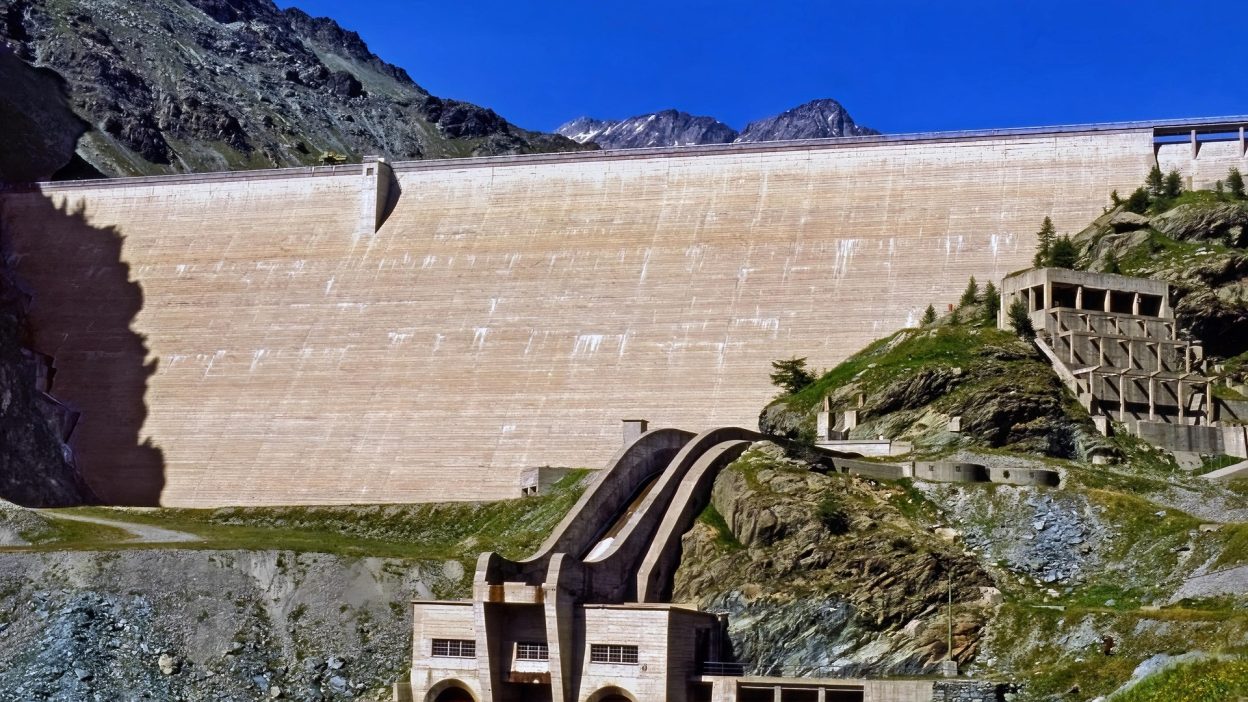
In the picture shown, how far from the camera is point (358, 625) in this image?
46062 mm

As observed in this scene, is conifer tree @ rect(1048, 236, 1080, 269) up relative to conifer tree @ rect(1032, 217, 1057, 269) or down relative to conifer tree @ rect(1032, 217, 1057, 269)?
down

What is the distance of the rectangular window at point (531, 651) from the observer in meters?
42.7

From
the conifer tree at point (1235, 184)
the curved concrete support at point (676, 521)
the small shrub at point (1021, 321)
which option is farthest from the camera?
the conifer tree at point (1235, 184)

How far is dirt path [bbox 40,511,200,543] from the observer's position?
52.9 metres

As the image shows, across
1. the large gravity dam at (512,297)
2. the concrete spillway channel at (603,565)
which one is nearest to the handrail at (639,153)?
the large gravity dam at (512,297)

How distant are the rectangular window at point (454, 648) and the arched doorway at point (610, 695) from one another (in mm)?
3347

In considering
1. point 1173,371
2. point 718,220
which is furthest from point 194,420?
point 1173,371

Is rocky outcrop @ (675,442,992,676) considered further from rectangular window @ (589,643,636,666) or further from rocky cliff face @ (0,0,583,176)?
rocky cliff face @ (0,0,583,176)

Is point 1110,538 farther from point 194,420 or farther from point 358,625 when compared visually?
point 194,420

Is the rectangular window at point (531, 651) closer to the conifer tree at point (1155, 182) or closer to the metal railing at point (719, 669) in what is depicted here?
the metal railing at point (719, 669)

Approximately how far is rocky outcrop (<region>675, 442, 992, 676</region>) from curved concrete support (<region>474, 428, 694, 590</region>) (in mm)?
2753

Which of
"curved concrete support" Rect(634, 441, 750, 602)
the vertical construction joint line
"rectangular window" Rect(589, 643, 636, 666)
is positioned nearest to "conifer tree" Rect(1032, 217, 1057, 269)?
"curved concrete support" Rect(634, 441, 750, 602)

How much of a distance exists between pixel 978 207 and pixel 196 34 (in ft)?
303

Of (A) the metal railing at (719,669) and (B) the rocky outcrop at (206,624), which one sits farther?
(B) the rocky outcrop at (206,624)
